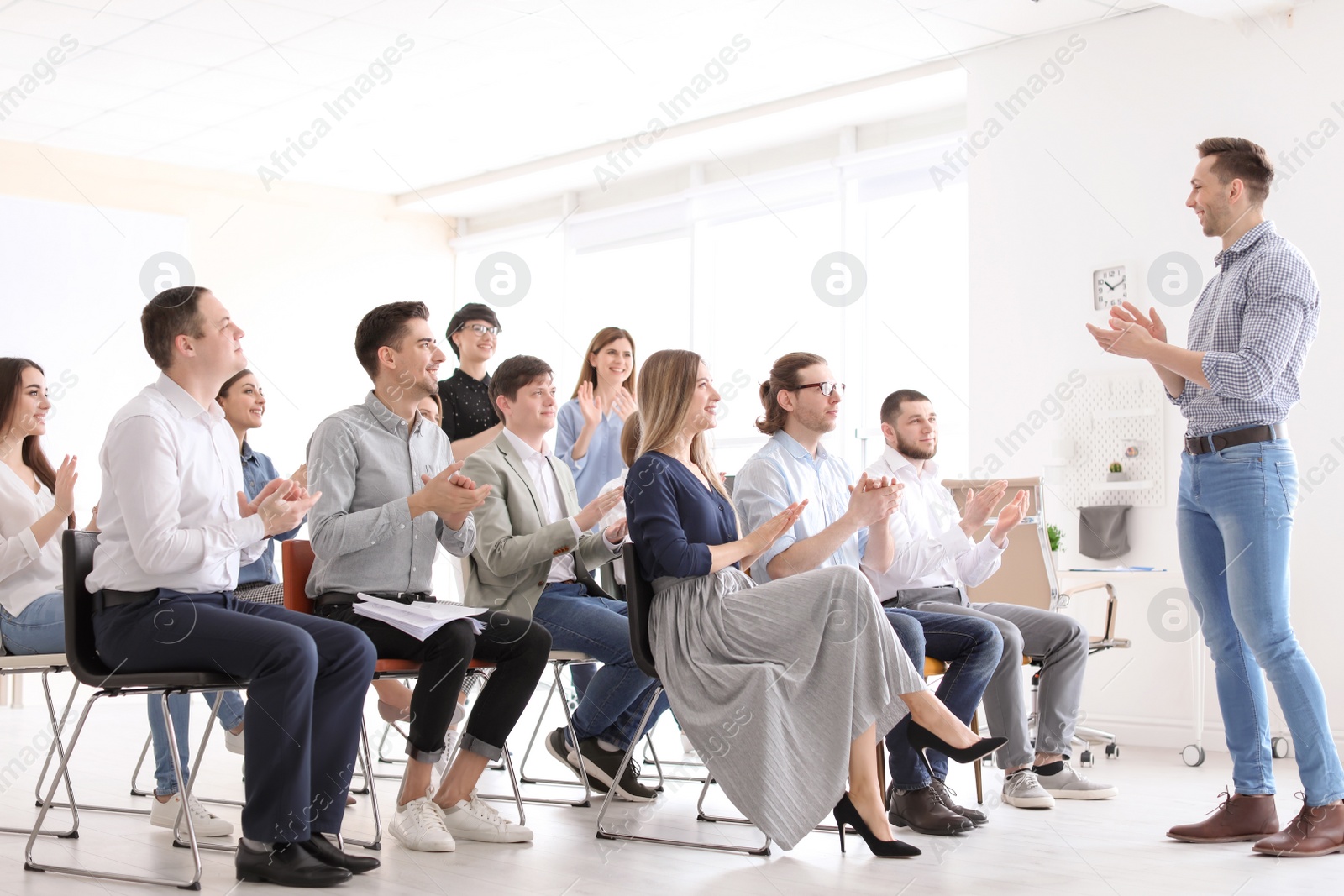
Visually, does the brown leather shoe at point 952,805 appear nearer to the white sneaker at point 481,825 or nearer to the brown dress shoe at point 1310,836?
the brown dress shoe at point 1310,836

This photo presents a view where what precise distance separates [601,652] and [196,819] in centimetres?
115

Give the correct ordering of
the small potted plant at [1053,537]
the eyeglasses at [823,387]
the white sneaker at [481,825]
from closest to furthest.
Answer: the white sneaker at [481,825] < the eyeglasses at [823,387] < the small potted plant at [1053,537]

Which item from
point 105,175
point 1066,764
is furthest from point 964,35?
point 105,175

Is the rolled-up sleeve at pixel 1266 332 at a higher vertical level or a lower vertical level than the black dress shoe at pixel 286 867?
higher

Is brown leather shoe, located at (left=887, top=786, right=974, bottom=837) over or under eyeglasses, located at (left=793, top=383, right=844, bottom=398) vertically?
under

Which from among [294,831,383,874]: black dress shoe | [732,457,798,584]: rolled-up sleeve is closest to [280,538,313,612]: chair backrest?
[294,831,383,874]: black dress shoe

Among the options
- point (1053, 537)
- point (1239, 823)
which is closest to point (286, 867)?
point (1239, 823)

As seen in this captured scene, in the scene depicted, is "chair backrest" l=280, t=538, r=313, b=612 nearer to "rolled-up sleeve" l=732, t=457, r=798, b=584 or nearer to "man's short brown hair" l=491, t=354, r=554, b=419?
"man's short brown hair" l=491, t=354, r=554, b=419

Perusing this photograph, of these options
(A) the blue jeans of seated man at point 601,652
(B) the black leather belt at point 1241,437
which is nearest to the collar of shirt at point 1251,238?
(B) the black leather belt at point 1241,437

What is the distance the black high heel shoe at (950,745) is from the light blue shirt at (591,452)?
76.2 inches

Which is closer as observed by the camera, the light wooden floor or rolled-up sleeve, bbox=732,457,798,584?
the light wooden floor

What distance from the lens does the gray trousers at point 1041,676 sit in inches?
152

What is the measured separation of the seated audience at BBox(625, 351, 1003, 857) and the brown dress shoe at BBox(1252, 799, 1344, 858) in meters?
0.70

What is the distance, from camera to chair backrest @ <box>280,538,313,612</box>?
340cm
